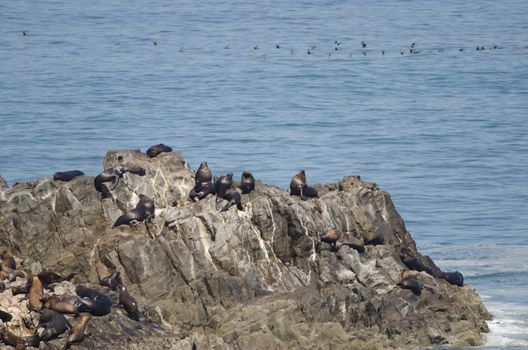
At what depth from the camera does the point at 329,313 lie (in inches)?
1172

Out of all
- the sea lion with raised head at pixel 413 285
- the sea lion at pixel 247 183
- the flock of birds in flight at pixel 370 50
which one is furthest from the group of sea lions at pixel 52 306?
the flock of birds in flight at pixel 370 50

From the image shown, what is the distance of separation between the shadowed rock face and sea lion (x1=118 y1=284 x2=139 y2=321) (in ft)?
0.86

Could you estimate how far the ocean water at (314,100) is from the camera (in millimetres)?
50122

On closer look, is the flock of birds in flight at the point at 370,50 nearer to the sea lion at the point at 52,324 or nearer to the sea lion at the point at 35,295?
the sea lion at the point at 35,295

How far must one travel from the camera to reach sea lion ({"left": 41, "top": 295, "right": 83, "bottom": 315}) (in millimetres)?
27344

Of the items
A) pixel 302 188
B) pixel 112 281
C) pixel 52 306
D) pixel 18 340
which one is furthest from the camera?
pixel 302 188

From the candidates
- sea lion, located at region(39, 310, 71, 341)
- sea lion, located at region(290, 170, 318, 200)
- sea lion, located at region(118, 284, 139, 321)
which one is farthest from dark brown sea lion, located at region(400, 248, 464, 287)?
sea lion, located at region(39, 310, 71, 341)

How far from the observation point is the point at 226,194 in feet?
103

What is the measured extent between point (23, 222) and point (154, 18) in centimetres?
8093

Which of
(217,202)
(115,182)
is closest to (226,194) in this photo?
(217,202)

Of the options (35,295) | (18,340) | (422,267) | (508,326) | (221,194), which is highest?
(221,194)

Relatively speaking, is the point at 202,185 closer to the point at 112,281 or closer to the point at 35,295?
the point at 112,281

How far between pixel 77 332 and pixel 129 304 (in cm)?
197

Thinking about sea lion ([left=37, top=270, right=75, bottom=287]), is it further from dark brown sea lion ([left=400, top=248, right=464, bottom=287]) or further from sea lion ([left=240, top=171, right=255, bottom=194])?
dark brown sea lion ([left=400, top=248, right=464, bottom=287])
